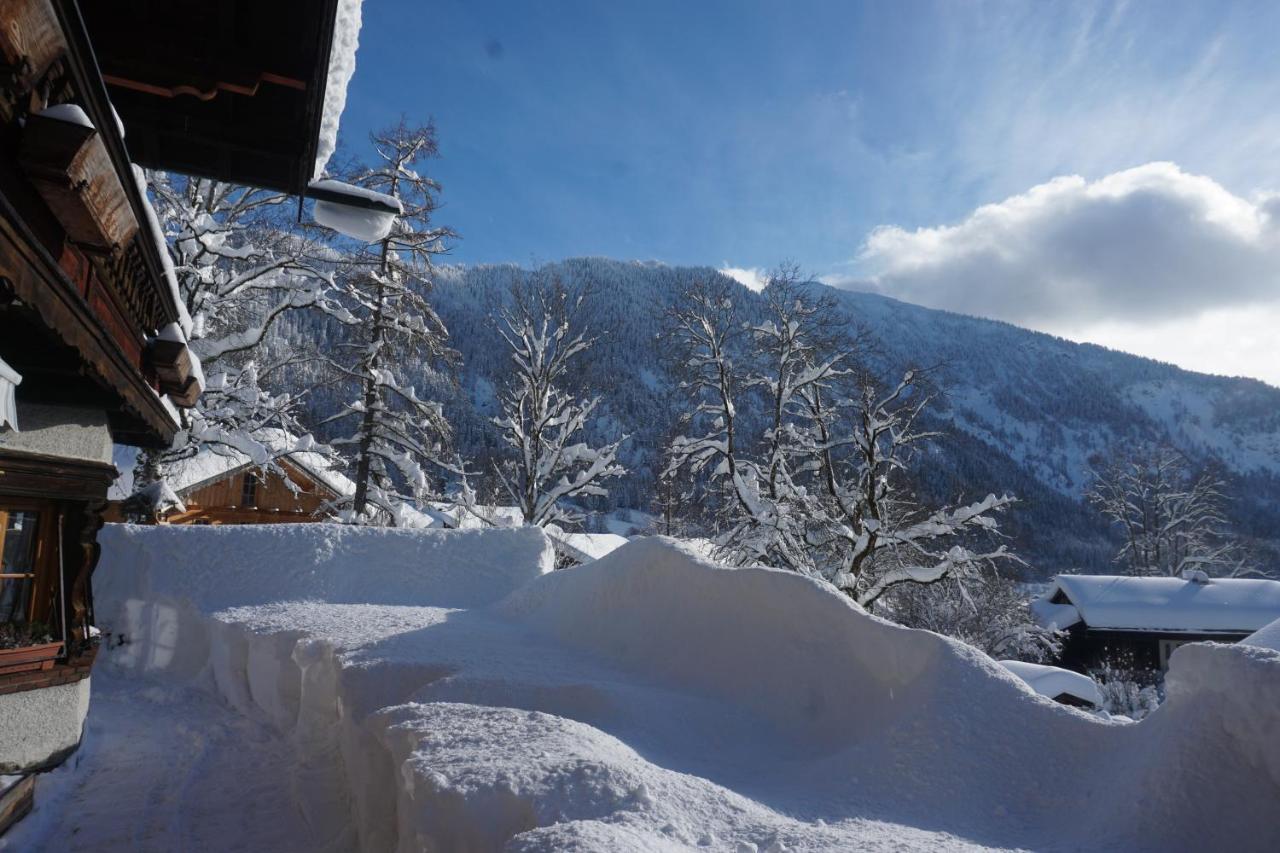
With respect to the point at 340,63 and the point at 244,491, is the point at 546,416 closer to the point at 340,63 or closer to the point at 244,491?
the point at 244,491

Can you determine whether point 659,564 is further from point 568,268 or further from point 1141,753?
point 568,268

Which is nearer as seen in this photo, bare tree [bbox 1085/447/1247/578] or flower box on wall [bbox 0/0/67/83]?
flower box on wall [bbox 0/0/67/83]

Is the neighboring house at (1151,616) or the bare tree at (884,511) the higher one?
Answer: the bare tree at (884,511)

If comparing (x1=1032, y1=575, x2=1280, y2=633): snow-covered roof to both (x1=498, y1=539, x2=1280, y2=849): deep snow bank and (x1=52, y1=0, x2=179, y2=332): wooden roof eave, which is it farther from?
(x1=52, y1=0, x2=179, y2=332): wooden roof eave

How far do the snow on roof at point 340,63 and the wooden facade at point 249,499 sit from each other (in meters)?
22.3

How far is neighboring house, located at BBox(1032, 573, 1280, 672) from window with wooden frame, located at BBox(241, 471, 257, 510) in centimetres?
2947

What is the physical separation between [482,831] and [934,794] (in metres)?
2.51

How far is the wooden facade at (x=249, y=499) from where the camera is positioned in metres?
24.8

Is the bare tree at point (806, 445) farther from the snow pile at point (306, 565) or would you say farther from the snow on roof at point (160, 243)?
the snow on roof at point (160, 243)

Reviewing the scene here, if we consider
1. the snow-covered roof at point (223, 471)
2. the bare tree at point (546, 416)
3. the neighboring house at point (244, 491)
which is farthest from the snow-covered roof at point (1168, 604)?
the neighboring house at point (244, 491)

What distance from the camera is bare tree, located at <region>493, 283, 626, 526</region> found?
62.4 feet

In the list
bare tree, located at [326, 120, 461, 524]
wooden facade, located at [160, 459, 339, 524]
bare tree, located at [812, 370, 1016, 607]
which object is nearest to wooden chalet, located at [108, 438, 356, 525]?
wooden facade, located at [160, 459, 339, 524]

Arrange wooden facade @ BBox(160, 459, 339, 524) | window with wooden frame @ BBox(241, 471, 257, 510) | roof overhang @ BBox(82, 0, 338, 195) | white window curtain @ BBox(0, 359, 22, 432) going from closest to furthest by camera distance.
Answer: white window curtain @ BBox(0, 359, 22, 432), roof overhang @ BBox(82, 0, 338, 195), wooden facade @ BBox(160, 459, 339, 524), window with wooden frame @ BBox(241, 471, 257, 510)

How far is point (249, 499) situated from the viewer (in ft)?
86.4
